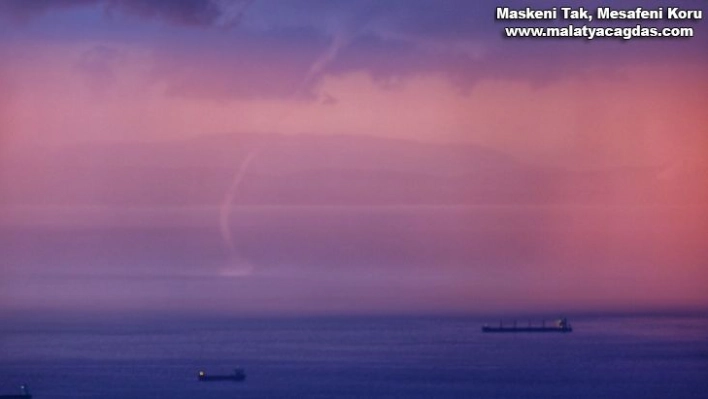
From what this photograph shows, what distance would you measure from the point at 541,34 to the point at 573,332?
3312cm

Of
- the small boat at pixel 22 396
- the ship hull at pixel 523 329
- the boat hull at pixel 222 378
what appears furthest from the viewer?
the ship hull at pixel 523 329

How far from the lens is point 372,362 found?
33.5 meters

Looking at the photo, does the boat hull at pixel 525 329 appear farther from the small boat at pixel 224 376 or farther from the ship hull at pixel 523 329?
the small boat at pixel 224 376

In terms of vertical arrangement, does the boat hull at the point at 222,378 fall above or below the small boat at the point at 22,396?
above

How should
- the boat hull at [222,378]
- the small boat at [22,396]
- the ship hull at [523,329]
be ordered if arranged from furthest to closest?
the ship hull at [523,329], the boat hull at [222,378], the small boat at [22,396]

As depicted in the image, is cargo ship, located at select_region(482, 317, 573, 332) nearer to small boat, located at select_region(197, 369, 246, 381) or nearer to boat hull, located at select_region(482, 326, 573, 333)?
boat hull, located at select_region(482, 326, 573, 333)

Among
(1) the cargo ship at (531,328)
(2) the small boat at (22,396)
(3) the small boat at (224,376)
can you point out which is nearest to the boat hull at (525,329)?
(1) the cargo ship at (531,328)

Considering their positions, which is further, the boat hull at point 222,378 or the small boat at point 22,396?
the boat hull at point 222,378

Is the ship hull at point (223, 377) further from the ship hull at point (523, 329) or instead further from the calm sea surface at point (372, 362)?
the ship hull at point (523, 329)

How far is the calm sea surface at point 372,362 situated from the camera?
90.0 feet

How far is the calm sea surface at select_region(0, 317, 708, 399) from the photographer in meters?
27.4

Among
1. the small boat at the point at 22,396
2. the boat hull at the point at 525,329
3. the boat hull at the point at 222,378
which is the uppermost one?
the boat hull at the point at 525,329

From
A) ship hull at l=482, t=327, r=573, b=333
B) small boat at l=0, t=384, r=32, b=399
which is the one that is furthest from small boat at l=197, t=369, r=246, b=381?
ship hull at l=482, t=327, r=573, b=333

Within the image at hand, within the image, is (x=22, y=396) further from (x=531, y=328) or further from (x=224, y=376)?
(x=531, y=328)
